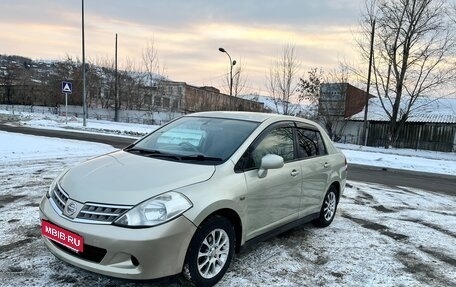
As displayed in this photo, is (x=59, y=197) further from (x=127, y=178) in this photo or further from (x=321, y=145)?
(x=321, y=145)

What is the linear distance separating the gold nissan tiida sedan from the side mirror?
0.01 meters

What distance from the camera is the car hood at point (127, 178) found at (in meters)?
3.40

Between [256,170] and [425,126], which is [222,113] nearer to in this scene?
[256,170]

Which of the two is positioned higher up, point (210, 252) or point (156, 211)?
point (156, 211)

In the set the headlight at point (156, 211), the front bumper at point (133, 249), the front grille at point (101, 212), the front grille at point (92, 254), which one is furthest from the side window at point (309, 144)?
the front grille at point (92, 254)

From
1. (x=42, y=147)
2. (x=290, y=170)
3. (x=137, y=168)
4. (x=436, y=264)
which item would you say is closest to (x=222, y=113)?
(x=290, y=170)

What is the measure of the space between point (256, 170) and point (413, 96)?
34796 mm

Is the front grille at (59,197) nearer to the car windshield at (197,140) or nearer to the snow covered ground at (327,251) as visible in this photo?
the snow covered ground at (327,251)

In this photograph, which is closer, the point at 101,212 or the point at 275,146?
the point at 101,212

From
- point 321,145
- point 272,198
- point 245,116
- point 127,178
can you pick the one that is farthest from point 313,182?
point 127,178

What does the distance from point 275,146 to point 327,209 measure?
5.97 ft

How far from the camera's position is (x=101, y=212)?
3.32 metres

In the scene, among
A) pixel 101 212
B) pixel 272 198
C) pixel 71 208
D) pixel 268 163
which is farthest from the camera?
pixel 272 198

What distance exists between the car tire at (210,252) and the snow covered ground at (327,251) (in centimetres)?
24
